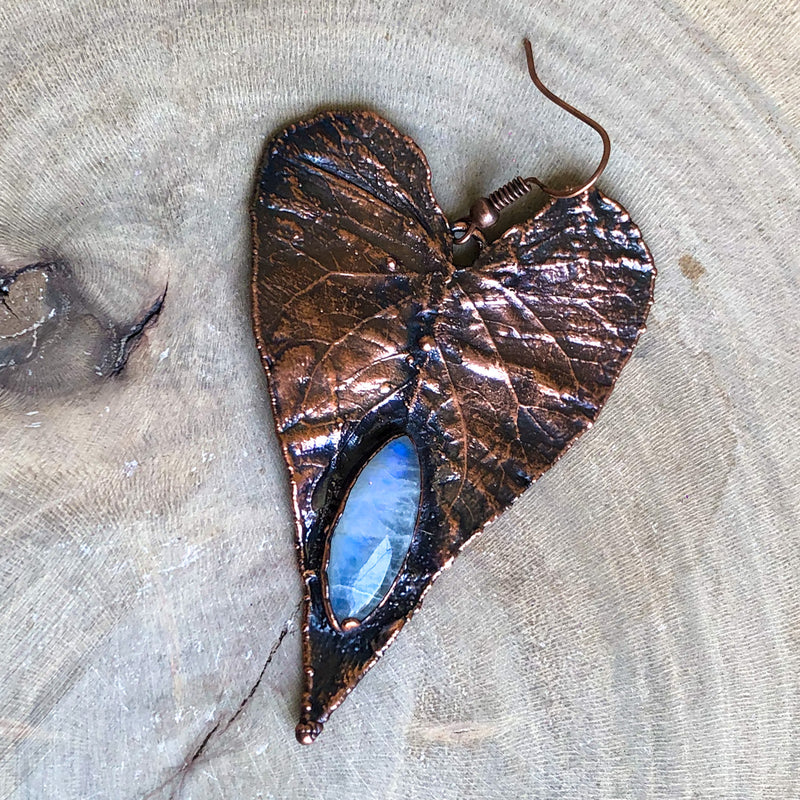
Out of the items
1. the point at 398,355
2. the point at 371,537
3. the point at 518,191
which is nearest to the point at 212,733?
the point at 371,537

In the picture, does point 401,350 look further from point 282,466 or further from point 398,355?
point 282,466

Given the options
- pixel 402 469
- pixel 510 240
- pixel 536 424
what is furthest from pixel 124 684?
pixel 510 240

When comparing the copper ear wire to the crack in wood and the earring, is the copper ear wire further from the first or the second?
the crack in wood

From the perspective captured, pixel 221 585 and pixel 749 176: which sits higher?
pixel 749 176

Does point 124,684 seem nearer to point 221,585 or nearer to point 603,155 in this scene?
point 221,585

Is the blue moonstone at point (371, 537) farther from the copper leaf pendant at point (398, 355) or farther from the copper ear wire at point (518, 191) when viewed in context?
the copper ear wire at point (518, 191)

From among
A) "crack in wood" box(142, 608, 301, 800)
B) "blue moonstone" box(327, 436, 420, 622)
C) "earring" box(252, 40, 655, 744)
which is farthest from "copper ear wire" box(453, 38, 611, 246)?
"crack in wood" box(142, 608, 301, 800)

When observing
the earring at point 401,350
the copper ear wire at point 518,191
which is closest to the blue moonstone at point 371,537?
the earring at point 401,350
